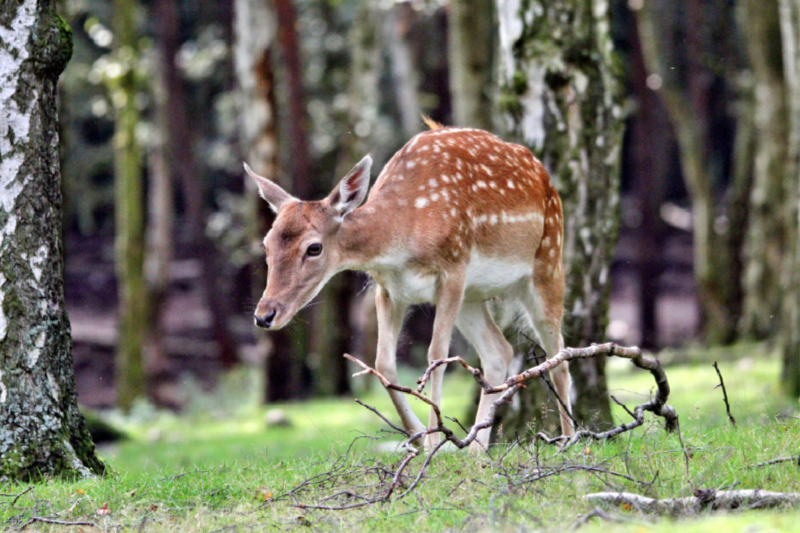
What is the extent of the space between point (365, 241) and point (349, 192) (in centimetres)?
36

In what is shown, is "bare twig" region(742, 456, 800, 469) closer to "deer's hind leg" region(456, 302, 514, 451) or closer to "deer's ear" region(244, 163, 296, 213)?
"deer's hind leg" region(456, 302, 514, 451)

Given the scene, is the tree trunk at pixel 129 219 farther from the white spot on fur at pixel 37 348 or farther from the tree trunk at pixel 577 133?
the white spot on fur at pixel 37 348

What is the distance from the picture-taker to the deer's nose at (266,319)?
21.6 feet

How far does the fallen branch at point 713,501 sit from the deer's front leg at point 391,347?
233 centimetres

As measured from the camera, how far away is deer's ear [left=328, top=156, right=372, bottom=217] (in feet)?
23.5

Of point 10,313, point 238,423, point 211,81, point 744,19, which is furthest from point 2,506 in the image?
point 211,81

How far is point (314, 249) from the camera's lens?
704cm

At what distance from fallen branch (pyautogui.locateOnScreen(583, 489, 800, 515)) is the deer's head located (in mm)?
2634

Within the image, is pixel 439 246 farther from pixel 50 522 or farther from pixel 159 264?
pixel 159 264

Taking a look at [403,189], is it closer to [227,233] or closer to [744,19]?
[744,19]

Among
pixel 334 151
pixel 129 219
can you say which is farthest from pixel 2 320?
pixel 334 151

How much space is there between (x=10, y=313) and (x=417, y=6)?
1303 cm

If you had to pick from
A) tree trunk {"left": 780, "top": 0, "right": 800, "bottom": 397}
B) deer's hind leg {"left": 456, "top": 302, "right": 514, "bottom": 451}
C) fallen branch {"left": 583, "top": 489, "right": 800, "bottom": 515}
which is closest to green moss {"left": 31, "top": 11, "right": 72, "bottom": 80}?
deer's hind leg {"left": 456, "top": 302, "right": 514, "bottom": 451}

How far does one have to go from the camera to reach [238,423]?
17.1 m
